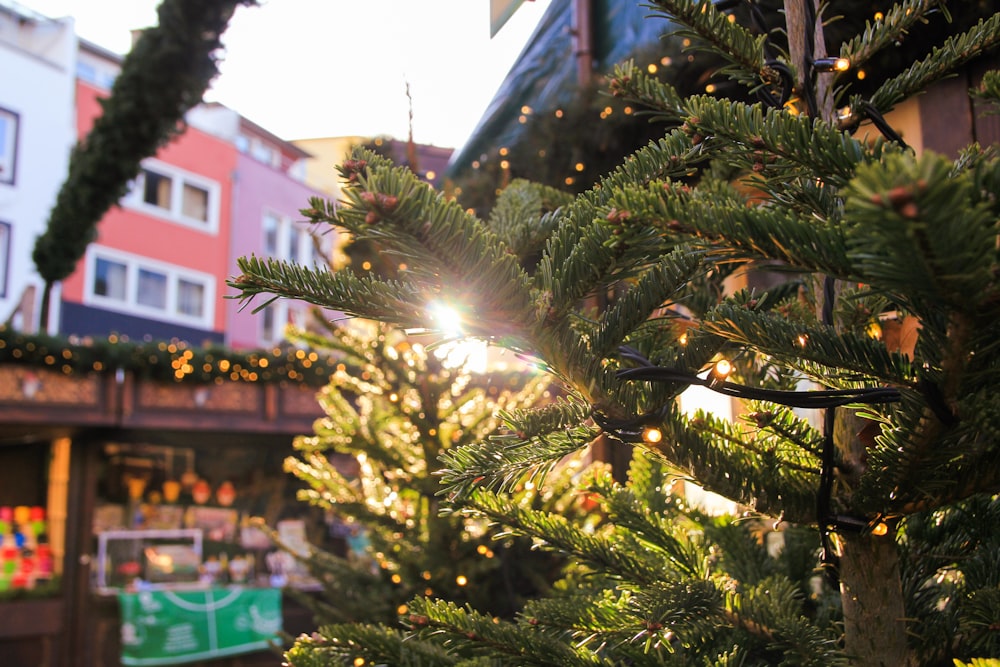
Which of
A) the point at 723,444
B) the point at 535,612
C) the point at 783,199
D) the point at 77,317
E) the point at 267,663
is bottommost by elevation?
the point at 267,663

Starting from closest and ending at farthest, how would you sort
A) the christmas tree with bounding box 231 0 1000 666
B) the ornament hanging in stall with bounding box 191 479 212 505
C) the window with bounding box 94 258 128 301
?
the christmas tree with bounding box 231 0 1000 666 < the ornament hanging in stall with bounding box 191 479 212 505 < the window with bounding box 94 258 128 301

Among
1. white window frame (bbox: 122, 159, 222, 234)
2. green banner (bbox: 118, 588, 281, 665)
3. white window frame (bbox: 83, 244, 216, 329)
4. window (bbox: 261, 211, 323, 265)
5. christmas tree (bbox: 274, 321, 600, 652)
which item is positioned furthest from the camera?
window (bbox: 261, 211, 323, 265)

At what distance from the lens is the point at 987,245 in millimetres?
522

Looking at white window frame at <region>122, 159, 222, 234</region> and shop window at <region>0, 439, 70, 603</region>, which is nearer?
shop window at <region>0, 439, 70, 603</region>

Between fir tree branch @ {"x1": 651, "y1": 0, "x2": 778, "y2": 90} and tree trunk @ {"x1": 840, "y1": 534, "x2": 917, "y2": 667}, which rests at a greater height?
fir tree branch @ {"x1": 651, "y1": 0, "x2": 778, "y2": 90}

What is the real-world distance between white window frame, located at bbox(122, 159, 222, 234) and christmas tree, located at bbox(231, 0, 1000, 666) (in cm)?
1783

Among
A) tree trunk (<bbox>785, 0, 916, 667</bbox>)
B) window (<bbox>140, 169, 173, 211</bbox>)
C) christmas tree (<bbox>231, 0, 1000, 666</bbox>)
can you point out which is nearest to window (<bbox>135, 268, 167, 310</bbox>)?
window (<bbox>140, 169, 173, 211</bbox>)

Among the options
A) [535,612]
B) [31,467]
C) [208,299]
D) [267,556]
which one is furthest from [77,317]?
[535,612]

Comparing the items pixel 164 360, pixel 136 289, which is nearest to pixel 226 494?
pixel 164 360

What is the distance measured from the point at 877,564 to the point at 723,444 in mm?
195

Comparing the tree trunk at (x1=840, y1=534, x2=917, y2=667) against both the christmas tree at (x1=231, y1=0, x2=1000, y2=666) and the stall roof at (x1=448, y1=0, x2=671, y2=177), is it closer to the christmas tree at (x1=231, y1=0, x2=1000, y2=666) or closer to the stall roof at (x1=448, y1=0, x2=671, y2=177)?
the christmas tree at (x1=231, y1=0, x2=1000, y2=666)

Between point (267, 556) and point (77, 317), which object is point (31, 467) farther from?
point (77, 317)

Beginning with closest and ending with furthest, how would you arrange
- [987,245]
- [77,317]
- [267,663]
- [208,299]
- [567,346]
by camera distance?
[987,245], [567,346], [267,663], [77,317], [208,299]

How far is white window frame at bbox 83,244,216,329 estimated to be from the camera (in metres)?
16.8
